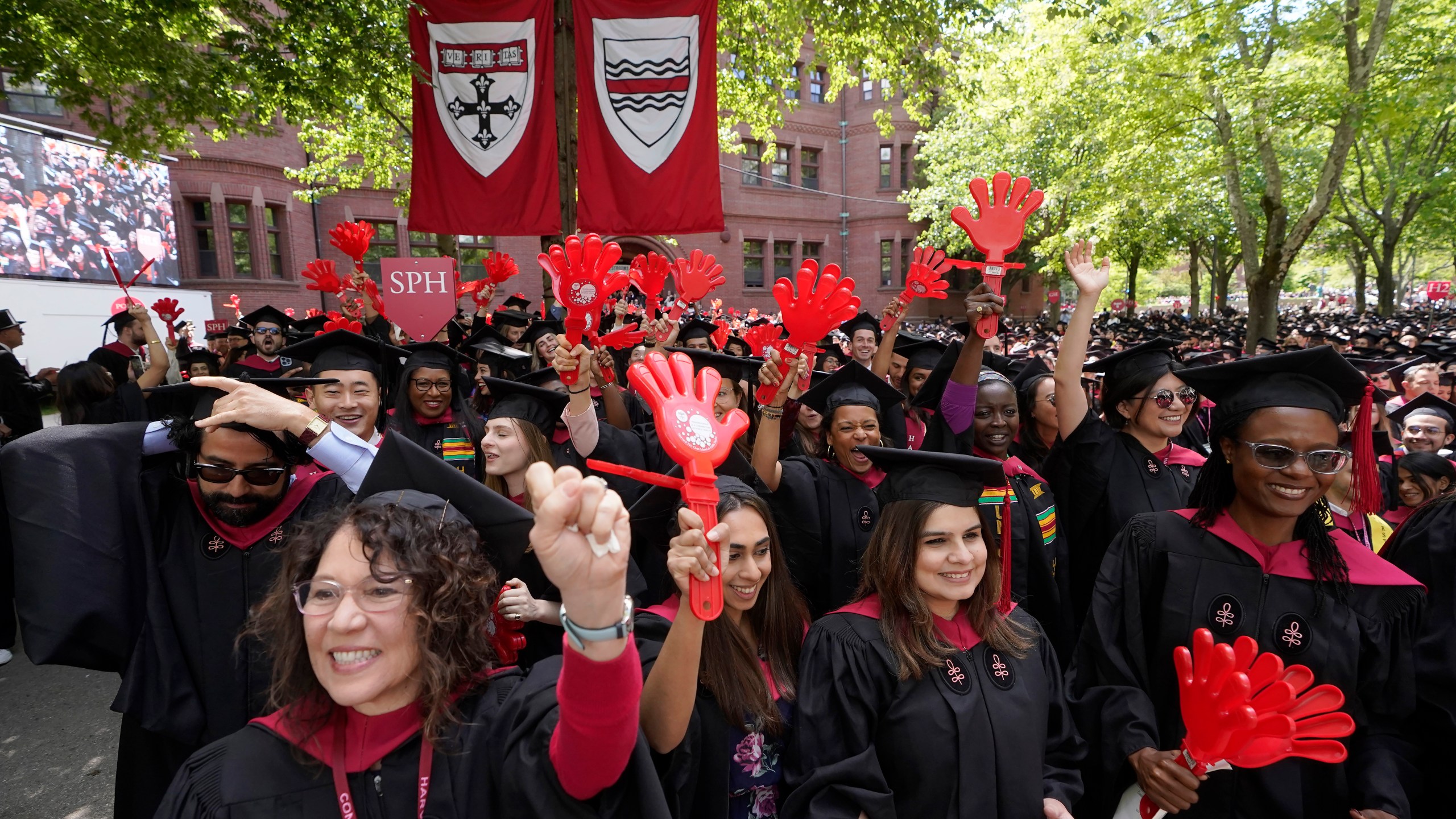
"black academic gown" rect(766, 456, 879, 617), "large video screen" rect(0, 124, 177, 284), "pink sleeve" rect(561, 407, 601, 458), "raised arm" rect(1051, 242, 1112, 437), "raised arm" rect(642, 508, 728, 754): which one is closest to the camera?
"raised arm" rect(642, 508, 728, 754)

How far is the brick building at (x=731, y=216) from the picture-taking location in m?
17.5

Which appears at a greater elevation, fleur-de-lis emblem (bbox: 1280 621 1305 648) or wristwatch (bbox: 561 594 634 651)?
wristwatch (bbox: 561 594 634 651)

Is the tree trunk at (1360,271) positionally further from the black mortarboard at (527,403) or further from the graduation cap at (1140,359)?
the black mortarboard at (527,403)

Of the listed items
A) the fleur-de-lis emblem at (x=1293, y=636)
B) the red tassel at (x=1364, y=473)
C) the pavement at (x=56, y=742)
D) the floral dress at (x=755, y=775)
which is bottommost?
the pavement at (x=56, y=742)

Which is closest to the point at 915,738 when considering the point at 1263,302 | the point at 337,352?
the point at 337,352

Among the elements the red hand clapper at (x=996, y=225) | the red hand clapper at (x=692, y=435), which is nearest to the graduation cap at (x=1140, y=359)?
A: the red hand clapper at (x=996, y=225)

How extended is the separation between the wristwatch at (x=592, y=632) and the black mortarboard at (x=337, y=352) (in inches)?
112

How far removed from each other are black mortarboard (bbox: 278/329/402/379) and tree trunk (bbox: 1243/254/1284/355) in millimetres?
12833

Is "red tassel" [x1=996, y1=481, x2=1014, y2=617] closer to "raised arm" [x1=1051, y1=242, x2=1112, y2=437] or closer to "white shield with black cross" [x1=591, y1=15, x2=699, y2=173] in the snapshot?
"raised arm" [x1=1051, y1=242, x2=1112, y2=437]

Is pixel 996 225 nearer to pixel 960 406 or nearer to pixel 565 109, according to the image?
pixel 960 406

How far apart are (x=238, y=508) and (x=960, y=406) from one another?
3022 mm

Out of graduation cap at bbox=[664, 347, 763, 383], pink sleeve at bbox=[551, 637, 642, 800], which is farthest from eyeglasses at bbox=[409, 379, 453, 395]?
pink sleeve at bbox=[551, 637, 642, 800]

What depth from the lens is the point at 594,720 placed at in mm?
1257

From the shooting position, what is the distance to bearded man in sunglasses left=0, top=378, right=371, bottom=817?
6.56 ft
